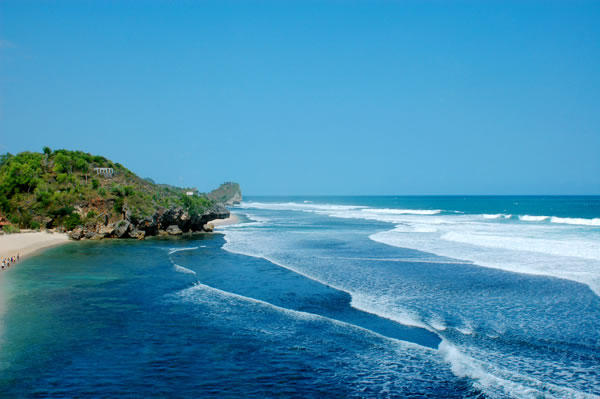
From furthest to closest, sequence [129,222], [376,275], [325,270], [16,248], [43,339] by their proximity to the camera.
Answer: [129,222] < [16,248] < [325,270] < [376,275] < [43,339]

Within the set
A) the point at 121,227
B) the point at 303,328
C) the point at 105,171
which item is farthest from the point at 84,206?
the point at 303,328

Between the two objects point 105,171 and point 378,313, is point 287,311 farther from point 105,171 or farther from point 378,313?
point 105,171

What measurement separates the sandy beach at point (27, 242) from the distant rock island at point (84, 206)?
1.40 m

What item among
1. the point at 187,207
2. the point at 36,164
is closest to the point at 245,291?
the point at 187,207

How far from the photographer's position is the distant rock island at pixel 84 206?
133ft

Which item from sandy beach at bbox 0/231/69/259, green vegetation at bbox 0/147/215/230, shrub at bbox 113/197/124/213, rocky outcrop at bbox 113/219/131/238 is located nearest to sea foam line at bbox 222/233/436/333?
sandy beach at bbox 0/231/69/259

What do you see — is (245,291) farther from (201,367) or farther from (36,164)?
(36,164)

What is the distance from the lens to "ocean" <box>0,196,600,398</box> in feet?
32.1

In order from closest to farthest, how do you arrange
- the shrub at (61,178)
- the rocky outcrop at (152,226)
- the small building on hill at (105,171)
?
the rocky outcrop at (152,226)
the shrub at (61,178)
the small building on hill at (105,171)

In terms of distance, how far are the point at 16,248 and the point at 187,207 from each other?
1780 centimetres

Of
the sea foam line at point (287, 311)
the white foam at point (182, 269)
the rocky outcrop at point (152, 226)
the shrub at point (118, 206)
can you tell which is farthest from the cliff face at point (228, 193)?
the sea foam line at point (287, 311)

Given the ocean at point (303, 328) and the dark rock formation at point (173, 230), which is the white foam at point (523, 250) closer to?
the ocean at point (303, 328)

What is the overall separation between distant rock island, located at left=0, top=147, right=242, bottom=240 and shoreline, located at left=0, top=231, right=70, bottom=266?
1395mm

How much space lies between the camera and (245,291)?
61.6 ft
